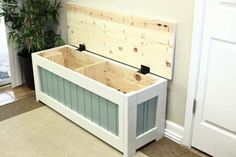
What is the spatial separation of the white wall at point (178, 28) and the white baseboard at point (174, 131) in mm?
34

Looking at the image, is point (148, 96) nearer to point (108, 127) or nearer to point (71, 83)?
point (108, 127)

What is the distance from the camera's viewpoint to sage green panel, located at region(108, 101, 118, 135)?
233 centimetres

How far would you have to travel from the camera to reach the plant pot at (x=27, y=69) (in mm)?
3320

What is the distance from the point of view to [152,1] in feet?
7.97

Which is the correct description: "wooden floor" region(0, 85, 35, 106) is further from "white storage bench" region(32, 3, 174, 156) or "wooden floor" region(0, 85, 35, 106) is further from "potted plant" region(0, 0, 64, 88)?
"white storage bench" region(32, 3, 174, 156)

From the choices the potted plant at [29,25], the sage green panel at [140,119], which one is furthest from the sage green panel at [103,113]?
the potted plant at [29,25]

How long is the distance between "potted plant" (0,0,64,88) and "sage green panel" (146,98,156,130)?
1.39 metres

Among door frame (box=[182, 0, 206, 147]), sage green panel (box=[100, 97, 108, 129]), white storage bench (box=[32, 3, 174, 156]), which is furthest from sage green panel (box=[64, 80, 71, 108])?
door frame (box=[182, 0, 206, 147])

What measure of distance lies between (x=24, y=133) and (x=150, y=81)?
3.70 ft

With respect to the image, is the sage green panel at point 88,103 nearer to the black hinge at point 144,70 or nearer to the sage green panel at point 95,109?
the sage green panel at point 95,109

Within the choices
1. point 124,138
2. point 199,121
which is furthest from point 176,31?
point 124,138

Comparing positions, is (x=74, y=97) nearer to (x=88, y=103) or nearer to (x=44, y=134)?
(x=88, y=103)

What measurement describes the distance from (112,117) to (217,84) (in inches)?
31.0

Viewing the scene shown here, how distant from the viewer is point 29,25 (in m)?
3.19
